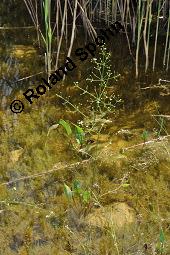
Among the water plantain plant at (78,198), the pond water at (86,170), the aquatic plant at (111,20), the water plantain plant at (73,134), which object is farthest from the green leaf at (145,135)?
the aquatic plant at (111,20)

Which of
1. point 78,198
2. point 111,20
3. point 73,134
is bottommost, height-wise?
point 78,198

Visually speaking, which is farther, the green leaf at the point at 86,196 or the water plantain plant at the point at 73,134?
the water plantain plant at the point at 73,134

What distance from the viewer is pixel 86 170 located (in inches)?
111

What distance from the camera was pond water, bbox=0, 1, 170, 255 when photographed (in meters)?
2.32

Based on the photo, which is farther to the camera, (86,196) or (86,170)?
(86,170)

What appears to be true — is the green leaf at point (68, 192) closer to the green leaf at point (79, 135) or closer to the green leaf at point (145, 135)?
the green leaf at point (79, 135)

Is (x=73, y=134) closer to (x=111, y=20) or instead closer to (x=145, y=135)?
(x=145, y=135)

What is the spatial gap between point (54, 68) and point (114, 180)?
1.68 meters

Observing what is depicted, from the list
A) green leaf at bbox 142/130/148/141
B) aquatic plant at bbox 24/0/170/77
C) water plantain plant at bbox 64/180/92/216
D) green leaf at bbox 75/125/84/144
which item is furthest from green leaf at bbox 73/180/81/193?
aquatic plant at bbox 24/0/170/77

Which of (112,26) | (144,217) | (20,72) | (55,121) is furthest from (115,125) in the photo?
(112,26)

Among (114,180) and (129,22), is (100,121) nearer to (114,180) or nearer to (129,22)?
(114,180)

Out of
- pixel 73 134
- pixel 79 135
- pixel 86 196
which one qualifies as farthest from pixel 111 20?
pixel 86 196

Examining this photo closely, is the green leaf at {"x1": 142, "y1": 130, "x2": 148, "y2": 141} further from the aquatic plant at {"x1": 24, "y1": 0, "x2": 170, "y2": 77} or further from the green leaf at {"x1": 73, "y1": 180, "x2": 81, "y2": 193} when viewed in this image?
the aquatic plant at {"x1": 24, "y1": 0, "x2": 170, "y2": 77}

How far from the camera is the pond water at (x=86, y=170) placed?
2.32 m
